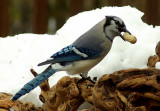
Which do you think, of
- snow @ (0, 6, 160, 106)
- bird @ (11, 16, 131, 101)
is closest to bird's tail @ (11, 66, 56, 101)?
bird @ (11, 16, 131, 101)

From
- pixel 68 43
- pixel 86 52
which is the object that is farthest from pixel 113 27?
pixel 68 43

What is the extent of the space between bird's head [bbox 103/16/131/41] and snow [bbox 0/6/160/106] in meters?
0.04

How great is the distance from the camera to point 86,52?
143 centimetres

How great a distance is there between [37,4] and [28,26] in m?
1.48

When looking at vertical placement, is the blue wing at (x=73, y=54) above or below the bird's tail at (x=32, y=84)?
above

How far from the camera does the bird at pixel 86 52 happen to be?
1.40 meters

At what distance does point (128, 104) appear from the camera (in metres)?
1.15

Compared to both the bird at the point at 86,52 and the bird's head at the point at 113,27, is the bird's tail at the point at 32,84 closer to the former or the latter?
the bird at the point at 86,52

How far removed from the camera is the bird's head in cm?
140

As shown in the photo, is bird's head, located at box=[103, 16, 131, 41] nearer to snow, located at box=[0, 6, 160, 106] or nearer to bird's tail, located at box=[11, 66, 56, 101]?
snow, located at box=[0, 6, 160, 106]

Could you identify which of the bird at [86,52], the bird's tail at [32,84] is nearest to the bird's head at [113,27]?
the bird at [86,52]

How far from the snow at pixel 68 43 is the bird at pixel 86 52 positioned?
0.04m

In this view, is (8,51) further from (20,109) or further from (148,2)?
(148,2)

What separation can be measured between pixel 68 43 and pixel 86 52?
0.63ft
